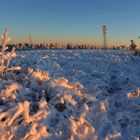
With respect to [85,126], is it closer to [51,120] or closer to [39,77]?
[51,120]

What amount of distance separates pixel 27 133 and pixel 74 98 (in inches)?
86.4

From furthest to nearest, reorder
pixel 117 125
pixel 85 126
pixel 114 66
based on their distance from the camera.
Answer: pixel 114 66 → pixel 117 125 → pixel 85 126

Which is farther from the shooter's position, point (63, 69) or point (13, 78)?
point (63, 69)

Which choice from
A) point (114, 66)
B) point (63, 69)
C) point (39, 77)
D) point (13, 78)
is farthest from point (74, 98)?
point (114, 66)

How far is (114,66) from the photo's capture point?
17.4 m

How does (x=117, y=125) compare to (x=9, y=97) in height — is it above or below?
below

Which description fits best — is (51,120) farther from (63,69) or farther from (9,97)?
(63,69)

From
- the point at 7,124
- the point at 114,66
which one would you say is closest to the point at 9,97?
the point at 7,124

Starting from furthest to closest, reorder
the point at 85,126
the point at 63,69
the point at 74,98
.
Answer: the point at 63,69 → the point at 74,98 → the point at 85,126

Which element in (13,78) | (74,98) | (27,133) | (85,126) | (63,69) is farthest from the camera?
(63,69)

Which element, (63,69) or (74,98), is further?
(63,69)

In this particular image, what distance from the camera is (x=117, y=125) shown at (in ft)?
28.0

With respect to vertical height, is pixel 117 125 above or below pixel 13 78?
below

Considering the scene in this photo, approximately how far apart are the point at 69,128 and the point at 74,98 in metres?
1.51
